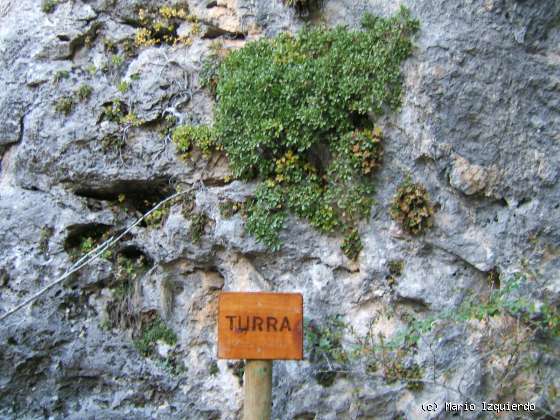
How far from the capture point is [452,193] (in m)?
5.30

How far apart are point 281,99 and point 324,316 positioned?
198cm

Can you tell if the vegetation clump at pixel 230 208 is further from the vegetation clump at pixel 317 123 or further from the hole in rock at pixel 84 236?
the hole in rock at pixel 84 236

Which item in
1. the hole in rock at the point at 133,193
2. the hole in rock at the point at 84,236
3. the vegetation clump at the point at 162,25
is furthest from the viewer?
the vegetation clump at the point at 162,25

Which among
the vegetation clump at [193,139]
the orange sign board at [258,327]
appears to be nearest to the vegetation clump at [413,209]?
the vegetation clump at [193,139]

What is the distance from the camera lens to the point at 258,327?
3609 mm

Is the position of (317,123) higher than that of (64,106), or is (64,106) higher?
(317,123)

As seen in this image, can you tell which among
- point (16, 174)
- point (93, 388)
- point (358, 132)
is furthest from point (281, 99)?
point (93, 388)

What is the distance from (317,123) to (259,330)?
2.44 meters

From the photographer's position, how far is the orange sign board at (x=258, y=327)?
3588 mm

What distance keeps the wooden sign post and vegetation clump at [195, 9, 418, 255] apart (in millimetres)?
1861

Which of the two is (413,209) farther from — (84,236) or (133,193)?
(84,236)

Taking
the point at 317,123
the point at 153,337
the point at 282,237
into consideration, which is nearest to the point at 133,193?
the point at 153,337

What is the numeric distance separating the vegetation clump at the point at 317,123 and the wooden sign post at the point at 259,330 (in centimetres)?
186

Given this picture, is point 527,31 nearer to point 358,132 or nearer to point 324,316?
point 358,132
